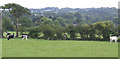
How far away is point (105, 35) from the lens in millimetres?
17016

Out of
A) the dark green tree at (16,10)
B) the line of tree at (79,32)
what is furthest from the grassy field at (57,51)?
the dark green tree at (16,10)

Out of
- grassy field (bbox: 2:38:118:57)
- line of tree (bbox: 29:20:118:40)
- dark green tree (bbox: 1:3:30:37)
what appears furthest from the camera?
dark green tree (bbox: 1:3:30:37)

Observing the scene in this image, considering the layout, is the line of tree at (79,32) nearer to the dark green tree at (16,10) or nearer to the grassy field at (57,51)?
the dark green tree at (16,10)

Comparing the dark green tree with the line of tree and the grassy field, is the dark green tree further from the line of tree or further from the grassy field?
the grassy field

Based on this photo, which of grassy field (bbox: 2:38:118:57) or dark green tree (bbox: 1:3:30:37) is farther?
dark green tree (bbox: 1:3:30:37)

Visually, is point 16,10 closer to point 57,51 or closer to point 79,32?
point 79,32

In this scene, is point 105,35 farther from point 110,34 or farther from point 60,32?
point 60,32

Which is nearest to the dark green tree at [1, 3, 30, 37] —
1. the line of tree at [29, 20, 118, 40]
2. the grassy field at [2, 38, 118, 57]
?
the line of tree at [29, 20, 118, 40]

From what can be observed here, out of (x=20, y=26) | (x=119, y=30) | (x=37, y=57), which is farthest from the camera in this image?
(x=20, y=26)

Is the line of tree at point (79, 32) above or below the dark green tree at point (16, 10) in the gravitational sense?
below

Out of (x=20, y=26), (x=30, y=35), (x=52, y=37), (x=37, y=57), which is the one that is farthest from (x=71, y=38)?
(x=37, y=57)

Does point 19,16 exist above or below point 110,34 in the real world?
above

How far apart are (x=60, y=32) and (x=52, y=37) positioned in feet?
3.40

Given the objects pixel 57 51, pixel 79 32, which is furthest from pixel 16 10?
pixel 57 51
